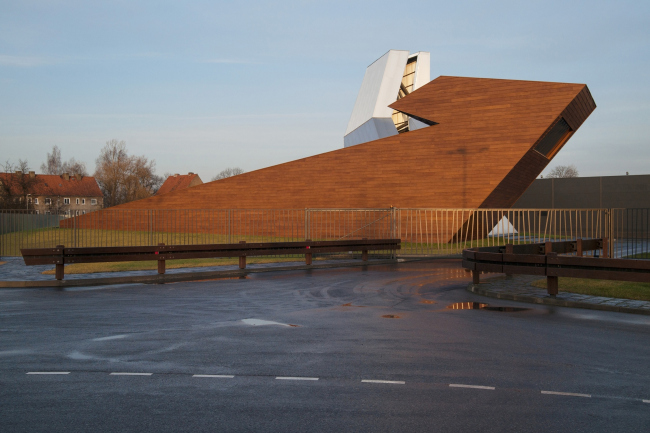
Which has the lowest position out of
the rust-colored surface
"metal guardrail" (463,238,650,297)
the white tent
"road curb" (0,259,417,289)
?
"road curb" (0,259,417,289)

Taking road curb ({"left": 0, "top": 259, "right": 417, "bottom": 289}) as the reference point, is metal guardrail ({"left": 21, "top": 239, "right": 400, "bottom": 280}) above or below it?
above

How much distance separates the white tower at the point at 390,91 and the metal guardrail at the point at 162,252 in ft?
74.7

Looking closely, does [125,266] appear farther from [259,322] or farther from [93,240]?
[259,322]

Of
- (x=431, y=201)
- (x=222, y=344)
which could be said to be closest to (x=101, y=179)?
(x=431, y=201)

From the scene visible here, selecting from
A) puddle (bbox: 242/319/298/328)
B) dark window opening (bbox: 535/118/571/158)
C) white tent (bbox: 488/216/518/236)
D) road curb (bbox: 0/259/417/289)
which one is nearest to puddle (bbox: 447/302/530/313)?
puddle (bbox: 242/319/298/328)

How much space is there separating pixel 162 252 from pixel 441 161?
1936 cm

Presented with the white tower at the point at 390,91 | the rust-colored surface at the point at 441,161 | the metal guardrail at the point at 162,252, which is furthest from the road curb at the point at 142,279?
the white tower at the point at 390,91

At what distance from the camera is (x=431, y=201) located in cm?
3173

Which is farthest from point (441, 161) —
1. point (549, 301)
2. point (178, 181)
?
point (178, 181)

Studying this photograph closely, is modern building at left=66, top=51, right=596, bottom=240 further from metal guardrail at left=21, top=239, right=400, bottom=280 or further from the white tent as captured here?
metal guardrail at left=21, top=239, right=400, bottom=280

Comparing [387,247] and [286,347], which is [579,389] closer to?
[286,347]

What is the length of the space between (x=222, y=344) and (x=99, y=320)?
292cm

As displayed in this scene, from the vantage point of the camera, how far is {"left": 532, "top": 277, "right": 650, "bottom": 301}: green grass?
11.6 m

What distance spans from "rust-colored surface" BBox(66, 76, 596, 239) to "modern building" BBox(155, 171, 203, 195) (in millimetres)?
78825
